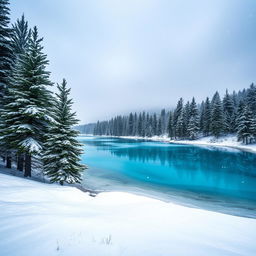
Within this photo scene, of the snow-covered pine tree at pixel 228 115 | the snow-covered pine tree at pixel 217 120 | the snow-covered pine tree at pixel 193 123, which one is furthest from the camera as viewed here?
the snow-covered pine tree at pixel 193 123

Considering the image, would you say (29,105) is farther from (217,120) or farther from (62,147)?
(217,120)

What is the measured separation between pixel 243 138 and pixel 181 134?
25.2 meters

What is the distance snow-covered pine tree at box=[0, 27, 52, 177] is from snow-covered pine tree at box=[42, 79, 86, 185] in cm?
80

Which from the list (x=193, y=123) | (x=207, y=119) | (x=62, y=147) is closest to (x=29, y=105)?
(x=62, y=147)

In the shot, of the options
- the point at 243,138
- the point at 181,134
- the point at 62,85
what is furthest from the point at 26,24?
the point at 181,134

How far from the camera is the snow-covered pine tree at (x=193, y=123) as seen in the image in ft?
195

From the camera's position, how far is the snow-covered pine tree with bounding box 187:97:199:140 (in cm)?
5944

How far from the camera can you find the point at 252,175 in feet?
57.7

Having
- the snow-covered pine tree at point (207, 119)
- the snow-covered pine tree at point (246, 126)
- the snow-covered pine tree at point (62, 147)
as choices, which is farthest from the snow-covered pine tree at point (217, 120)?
the snow-covered pine tree at point (62, 147)

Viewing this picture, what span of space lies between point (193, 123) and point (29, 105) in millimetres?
60386

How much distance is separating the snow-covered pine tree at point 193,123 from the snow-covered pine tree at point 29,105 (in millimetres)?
58577

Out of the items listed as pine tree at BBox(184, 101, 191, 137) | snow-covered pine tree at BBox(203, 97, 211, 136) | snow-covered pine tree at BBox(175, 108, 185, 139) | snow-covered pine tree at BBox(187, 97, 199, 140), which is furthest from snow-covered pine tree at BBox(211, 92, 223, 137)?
snow-covered pine tree at BBox(175, 108, 185, 139)

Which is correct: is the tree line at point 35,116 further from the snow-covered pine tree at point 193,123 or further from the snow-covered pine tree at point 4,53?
the snow-covered pine tree at point 193,123

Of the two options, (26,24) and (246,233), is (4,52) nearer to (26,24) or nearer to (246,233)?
(26,24)
